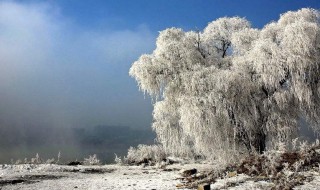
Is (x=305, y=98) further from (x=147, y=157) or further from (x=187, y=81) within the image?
(x=147, y=157)

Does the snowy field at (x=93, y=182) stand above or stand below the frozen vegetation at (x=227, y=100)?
below

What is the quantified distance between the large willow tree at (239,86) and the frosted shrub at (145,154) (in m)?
3.31

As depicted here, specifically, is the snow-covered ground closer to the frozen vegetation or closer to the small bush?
the frozen vegetation

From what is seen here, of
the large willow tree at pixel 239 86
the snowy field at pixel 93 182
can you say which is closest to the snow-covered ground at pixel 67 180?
the snowy field at pixel 93 182

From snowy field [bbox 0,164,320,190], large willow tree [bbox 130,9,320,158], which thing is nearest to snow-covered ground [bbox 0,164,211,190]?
snowy field [bbox 0,164,320,190]

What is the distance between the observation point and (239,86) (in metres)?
19.3

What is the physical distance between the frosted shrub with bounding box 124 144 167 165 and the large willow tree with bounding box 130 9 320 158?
3.31 m

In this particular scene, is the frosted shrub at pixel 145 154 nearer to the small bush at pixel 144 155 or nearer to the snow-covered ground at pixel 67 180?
the small bush at pixel 144 155

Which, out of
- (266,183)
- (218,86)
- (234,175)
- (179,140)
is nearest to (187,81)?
(218,86)

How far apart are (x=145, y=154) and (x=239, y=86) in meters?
10.1

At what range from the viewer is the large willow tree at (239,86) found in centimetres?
1856

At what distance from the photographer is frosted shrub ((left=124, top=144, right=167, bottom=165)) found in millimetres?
26594

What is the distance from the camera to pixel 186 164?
2369 centimetres

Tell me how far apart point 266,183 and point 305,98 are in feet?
30.5
